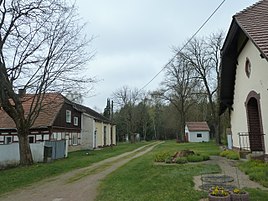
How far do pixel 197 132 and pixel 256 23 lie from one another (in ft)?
173

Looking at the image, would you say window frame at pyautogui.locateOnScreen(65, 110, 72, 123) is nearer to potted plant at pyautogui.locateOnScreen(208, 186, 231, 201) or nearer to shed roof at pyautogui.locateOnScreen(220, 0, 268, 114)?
shed roof at pyautogui.locateOnScreen(220, 0, 268, 114)

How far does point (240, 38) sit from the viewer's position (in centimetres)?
1511

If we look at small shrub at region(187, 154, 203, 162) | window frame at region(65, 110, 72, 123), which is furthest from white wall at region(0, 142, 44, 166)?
window frame at region(65, 110, 72, 123)

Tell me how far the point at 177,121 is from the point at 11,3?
179 feet

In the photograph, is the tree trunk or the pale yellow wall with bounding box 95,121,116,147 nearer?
the tree trunk

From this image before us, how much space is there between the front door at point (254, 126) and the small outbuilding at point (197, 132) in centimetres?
4780

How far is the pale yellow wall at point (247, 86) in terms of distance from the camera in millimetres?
12695

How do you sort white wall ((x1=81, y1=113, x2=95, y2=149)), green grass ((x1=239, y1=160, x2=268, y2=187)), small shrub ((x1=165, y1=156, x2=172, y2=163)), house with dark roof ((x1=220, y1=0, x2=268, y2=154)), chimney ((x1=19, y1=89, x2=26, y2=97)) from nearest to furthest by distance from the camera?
green grass ((x1=239, y1=160, x2=268, y2=187)) < house with dark roof ((x1=220, y1=0, x2=268, y2=154)) < small shrub ((x1=165, y1=156, x2=172, y2=163)) < chimney ((x1=19, y1=89, x2=26, y2=97)) < white wall ((x1=81, y1=113, x2=95, y2=149))

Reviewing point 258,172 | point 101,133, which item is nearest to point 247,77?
point 258,172

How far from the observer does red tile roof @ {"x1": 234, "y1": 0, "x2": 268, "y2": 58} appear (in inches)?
389

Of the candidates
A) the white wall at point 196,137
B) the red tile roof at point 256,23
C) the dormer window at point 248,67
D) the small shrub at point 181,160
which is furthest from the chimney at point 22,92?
the white wall at point 196,137

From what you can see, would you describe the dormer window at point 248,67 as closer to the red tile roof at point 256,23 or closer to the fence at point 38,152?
the red tile roof at point 256,23

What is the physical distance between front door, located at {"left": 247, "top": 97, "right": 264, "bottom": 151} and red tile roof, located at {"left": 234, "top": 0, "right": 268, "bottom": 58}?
3.94 m

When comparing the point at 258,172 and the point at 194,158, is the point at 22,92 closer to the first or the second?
the point at 194,158
